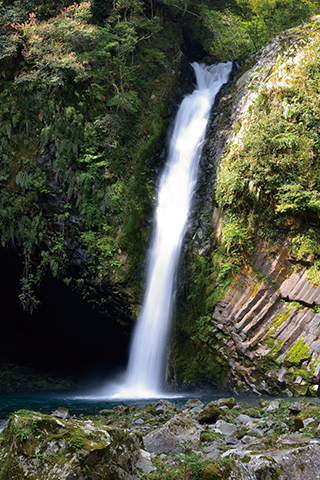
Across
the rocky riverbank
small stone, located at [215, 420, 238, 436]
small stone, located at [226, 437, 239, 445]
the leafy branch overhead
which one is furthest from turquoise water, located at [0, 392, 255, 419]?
the rocky riverbank

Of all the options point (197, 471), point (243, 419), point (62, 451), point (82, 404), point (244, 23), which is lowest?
point (82, 404)

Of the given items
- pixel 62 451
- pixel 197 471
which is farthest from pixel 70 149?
pixel 197 471

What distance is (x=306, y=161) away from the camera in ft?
31.8

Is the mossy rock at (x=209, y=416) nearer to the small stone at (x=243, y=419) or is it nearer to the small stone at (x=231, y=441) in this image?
the small stone at (x=243, y=419)

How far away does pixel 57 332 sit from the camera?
14.4m

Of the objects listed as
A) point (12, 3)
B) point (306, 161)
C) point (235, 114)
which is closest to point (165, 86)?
point (235, 114)

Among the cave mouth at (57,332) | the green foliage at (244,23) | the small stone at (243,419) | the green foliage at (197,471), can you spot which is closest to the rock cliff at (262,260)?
the small stone at (243,419)

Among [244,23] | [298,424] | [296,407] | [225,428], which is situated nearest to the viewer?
[298,424]

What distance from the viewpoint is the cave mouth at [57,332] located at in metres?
12.9

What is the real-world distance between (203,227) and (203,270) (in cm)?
142

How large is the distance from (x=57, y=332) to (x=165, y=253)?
5.81 m

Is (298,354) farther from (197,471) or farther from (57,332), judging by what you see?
(57,332)

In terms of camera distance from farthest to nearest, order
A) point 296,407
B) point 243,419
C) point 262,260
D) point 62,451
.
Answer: point 262,260 → point 243,419 → point 296,407 → point 62,451

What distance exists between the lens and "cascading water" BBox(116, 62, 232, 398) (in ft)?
36.9
